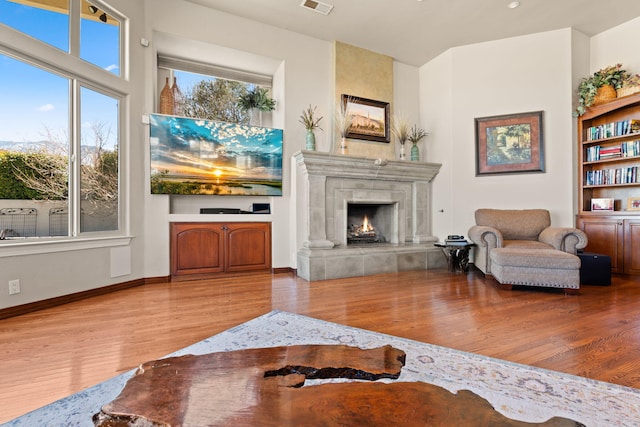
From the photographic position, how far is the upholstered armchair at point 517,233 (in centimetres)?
379

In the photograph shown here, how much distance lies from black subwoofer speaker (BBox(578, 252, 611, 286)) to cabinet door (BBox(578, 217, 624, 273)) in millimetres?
794

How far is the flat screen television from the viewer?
157 inches

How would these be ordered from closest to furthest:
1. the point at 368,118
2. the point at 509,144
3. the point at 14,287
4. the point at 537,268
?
the point at 14,287 → the point at 537,268 → the point at 509,144 → the point at 368,118

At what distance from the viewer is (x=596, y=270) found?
12.4ft

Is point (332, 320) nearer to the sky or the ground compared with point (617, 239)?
nearer to the ground

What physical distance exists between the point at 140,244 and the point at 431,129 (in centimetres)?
496

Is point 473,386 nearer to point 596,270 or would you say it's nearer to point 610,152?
point 596,270

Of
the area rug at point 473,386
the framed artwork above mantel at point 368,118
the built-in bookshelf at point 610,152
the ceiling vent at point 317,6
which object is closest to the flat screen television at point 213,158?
the framed artwork above mantel at point 368,118

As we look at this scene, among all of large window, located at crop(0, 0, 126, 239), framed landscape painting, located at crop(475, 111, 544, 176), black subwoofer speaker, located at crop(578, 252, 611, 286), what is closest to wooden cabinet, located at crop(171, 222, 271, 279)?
large window, located at crop(0, 0, 126, 239)

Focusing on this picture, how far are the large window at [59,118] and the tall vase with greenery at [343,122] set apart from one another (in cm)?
292

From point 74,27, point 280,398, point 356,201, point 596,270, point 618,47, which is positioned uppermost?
point 618,47

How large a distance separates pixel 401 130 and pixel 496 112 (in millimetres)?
1498

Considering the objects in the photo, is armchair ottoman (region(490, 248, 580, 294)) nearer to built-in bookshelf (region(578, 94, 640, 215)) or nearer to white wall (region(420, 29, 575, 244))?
white wall (region(420, 29, 575, 244))

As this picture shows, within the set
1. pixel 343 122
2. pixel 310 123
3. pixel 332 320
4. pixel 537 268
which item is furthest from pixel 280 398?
pixel 343 122
